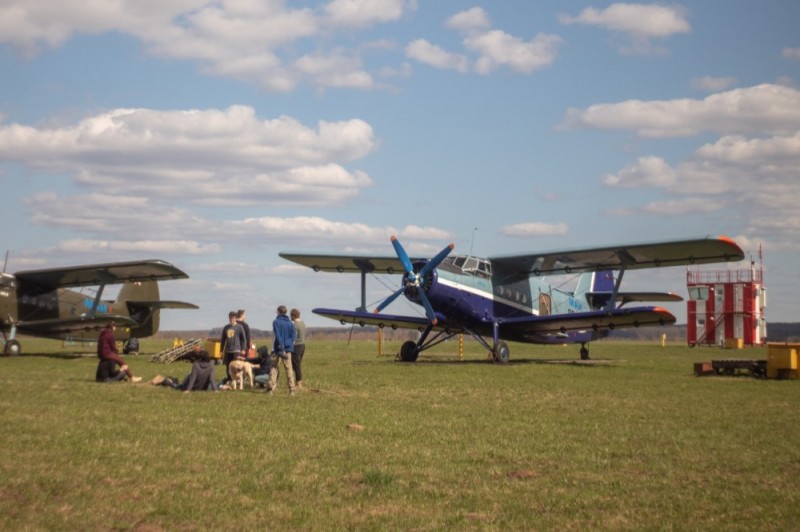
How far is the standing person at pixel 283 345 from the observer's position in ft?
58.7

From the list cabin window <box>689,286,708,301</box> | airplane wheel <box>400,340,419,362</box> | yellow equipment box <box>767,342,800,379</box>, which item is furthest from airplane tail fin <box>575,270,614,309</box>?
cabin window <box>689,286,708,301</box>

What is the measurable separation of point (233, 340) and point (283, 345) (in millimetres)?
1591

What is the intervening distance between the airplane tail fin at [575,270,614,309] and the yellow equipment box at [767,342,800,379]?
1371 cm

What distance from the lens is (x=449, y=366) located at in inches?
1121

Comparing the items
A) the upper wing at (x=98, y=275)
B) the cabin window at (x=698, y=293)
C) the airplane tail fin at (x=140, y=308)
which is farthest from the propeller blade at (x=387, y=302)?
the cabin window at (x=698, y=293)

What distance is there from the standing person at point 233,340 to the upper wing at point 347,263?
14.4m

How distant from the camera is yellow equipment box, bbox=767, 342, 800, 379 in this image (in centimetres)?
2481

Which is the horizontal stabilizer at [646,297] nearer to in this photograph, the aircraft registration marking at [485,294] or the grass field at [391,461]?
the aircraft registration marking at [485,294]

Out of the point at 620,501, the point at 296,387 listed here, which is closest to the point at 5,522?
the point at 620,501

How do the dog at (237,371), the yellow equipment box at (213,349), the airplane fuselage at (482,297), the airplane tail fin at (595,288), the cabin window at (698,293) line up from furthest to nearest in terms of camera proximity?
1. the cabin window at (698,293)
2. the airplane tail fin at (595,288)
3. the yellow equipment box at (213,349)
4. the airplane fuselage at (482,297)
5. the dog at (237,371)

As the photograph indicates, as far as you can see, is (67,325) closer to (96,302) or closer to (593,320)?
(96,302)

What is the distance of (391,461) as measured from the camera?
1023cm

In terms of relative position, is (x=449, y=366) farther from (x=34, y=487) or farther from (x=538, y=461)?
(x=34, y=487)

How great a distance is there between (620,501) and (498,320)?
23.7 m
